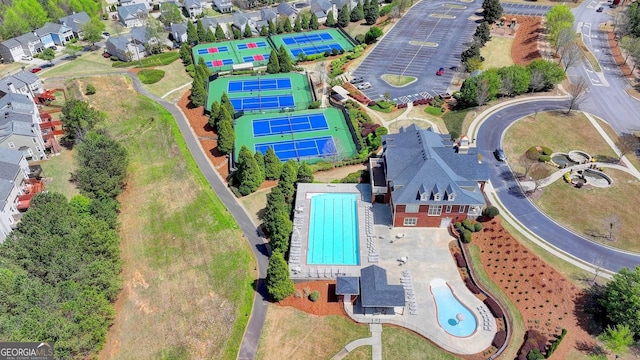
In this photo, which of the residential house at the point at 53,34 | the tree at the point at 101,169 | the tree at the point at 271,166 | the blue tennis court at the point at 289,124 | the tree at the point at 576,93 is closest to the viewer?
the tree at the point at 101,169

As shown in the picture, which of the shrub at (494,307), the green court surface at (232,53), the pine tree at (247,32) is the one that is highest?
the pine tree at (247,32)

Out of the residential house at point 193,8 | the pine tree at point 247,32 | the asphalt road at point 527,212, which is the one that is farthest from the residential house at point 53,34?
the asphalt road at point 527,212

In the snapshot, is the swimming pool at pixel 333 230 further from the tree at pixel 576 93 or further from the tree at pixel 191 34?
the tree at pixel 191 34

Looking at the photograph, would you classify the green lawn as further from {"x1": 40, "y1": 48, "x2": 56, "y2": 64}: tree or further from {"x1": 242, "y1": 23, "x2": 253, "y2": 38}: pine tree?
{"x1": 40, "y1": 48, "x2": 56, "y2": 64}: tree

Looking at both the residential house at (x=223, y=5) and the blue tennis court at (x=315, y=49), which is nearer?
the blue tennis court at (x=315, y=49)

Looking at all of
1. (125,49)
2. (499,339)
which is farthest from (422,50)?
(499,339)

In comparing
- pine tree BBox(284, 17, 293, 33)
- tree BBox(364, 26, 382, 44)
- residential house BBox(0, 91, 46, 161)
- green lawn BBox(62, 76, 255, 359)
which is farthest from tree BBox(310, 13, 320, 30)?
residential house BBox(0, 91, 46, 161)

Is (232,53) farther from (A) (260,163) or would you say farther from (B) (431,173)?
(B) (431,173)

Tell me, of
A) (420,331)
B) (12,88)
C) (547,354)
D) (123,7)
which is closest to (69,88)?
(12,88)
